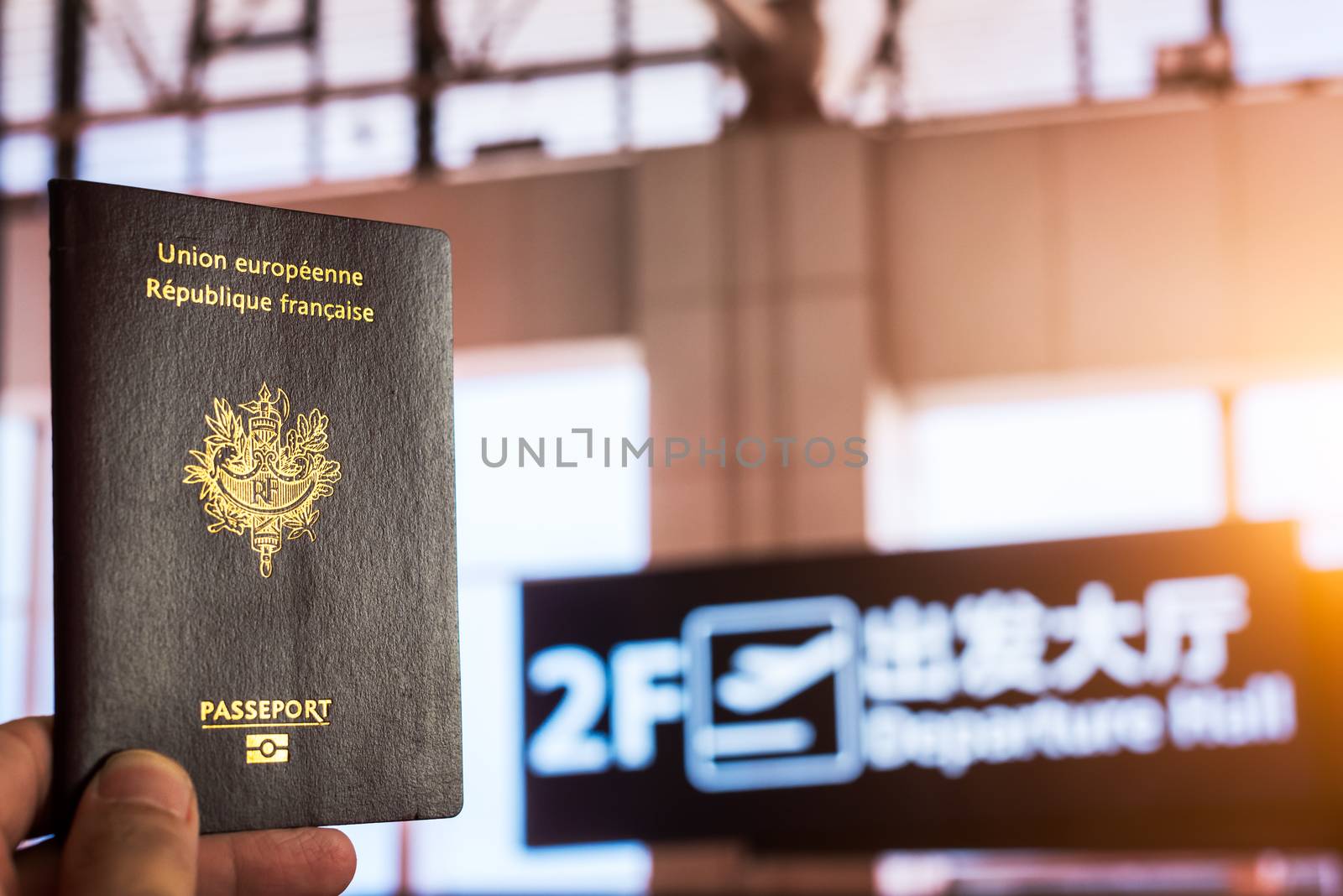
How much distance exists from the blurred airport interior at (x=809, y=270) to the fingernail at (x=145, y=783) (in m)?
6.42

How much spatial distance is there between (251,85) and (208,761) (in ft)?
30.4

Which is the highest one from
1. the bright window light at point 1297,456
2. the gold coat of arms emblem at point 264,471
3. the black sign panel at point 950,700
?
the bright window light at point 1297,456

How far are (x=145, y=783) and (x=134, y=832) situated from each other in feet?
0.18

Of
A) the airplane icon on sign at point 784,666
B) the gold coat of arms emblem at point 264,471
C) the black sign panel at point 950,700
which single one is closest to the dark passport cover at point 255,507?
the gold coat of arms emblem at point 264,471

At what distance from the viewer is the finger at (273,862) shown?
4.14ft

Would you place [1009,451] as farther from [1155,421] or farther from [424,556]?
[424,556]

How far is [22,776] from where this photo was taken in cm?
116

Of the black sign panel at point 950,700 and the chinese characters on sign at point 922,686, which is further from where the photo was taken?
the chinese characters on sign at point 922,686

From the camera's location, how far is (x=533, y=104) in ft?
31.2

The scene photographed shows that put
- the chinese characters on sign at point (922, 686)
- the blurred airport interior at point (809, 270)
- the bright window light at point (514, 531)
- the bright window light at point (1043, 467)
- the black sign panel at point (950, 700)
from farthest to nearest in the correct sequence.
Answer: the bright window light at point (514, 531) → the bright window light at point (1043, 467) → the blurred airport interior at point (809, 270) → the chinese characters on sign at point (922, 686) → the black sign panel at point (950, 700)

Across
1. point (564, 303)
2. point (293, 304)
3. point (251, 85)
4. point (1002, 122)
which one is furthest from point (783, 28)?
point (293, 304)

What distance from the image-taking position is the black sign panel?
6.11 meters

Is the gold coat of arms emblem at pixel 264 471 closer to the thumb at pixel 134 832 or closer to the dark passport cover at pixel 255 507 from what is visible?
the dark passport cover at pixel 255 507

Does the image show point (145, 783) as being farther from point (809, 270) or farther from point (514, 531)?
point (514, 531)
